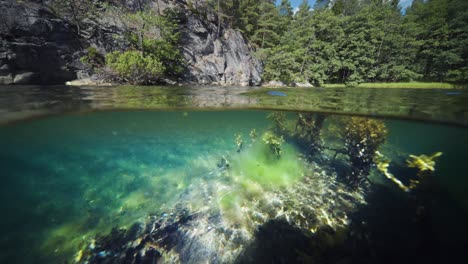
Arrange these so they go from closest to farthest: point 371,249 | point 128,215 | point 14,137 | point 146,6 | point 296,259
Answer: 1. point 296,259
2. point 371,249
3. point 128,215
4. point 14,137
5. point 146,6

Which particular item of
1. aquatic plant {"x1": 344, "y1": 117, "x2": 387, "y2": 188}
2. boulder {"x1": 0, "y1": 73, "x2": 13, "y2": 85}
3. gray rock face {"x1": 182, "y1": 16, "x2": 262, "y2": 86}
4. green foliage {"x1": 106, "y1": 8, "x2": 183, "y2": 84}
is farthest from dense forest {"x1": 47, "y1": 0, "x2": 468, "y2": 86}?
Answer: aquatic plant {"x1": 344, "y1": 117, "x2": 387, "y2": 188}

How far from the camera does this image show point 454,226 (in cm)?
526

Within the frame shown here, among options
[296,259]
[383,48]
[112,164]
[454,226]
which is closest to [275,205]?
[296,259]

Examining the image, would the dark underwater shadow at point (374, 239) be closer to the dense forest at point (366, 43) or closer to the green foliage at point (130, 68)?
the green foliage at point (130, 68)

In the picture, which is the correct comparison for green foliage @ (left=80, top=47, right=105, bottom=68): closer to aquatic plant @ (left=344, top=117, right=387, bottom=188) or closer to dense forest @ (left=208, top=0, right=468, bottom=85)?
aquatic plant @ (left=344, top=117, right=387, bottom=188)

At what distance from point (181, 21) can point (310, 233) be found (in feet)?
107

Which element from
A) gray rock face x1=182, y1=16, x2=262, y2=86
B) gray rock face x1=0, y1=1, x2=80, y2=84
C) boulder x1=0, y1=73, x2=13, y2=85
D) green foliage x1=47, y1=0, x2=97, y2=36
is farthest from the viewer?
gray rock face x1=182, y1=16, x2=262, y2=86

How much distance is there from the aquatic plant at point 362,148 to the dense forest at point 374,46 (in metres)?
24.1

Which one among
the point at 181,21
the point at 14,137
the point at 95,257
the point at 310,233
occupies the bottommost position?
the point at 310,233

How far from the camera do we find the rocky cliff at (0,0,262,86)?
13.2 m

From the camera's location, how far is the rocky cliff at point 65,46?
519 inches

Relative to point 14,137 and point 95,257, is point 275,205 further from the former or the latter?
point 14,137

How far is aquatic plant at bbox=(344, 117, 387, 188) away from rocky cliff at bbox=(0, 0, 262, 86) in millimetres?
20853

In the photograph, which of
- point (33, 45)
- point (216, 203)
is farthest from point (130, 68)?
point (216, 203)
